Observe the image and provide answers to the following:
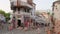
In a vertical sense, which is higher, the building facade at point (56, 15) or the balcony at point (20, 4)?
the balcony at point (20, 4)

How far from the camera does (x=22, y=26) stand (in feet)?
4.29

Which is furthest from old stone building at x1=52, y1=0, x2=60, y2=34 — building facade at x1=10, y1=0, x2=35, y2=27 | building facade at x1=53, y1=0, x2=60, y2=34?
building facade at x1=10, y1=0, x2=35, y2=27

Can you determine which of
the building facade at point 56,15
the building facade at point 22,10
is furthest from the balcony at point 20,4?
the building facade at point 56,15

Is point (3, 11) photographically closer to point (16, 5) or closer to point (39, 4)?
point (16, 5)

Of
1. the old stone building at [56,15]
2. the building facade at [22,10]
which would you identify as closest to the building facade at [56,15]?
the old stone building at [56,15]

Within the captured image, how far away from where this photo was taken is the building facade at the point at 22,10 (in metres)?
1.31

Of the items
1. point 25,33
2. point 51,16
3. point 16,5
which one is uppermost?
point 16,5

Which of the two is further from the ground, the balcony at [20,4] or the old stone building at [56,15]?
the balcony at [20,4]

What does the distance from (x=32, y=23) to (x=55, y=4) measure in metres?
0.28

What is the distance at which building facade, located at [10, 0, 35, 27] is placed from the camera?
1.31 m

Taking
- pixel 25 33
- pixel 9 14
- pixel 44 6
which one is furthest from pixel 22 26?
pixel 44 6

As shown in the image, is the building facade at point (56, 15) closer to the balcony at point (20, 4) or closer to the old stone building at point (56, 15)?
the old stone building at point (56, 15)

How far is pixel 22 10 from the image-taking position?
4.36ft

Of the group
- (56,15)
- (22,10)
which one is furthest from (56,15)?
(22,10)
